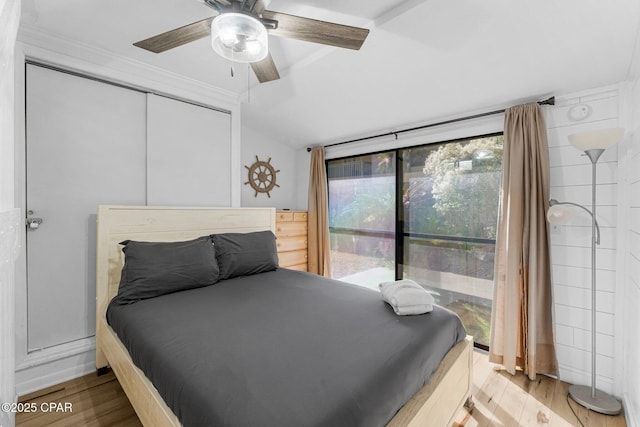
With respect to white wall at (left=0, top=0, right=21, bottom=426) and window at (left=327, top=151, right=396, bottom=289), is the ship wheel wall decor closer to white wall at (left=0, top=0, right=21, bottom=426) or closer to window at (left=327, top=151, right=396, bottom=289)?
window at (left=327, top=151, right=396, bottom=289)

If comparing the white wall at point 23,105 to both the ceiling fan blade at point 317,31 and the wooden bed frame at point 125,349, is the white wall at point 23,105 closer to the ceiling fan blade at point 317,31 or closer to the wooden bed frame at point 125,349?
the wooden bed frame at point 125,349

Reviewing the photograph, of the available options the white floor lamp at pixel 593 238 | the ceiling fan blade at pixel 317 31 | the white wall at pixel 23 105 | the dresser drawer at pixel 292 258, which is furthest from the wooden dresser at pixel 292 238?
the white floor lamp at pixel 593 238

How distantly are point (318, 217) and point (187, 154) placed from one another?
6.05ft

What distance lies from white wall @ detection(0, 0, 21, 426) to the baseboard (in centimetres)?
113

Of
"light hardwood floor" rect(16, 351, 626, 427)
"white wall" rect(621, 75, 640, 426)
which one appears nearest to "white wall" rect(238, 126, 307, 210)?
"light hardwood floor" rect(16, 351, 626, 427)

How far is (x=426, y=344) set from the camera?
55.3 inches

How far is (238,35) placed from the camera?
135 centimetres

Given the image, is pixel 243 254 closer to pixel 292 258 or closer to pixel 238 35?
pixel 292 258

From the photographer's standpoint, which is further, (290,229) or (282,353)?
(290,229)

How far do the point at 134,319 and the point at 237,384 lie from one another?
3.30 feet

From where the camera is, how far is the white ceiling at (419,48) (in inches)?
65.6

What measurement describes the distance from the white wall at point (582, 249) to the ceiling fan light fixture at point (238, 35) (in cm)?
227

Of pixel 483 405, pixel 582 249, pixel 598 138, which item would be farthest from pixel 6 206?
pixel 582 249

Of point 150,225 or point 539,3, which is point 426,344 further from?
point 150,225
